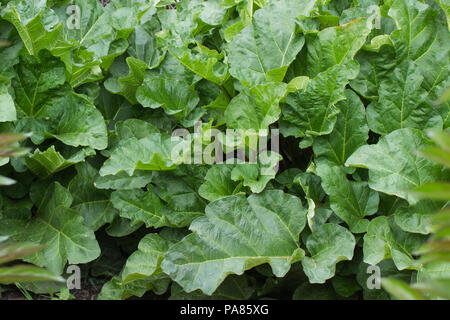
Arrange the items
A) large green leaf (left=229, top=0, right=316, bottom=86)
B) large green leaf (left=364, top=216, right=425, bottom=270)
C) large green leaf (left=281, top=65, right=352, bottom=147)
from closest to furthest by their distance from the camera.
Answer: large green leaf (left=364, top=216, right=425, bottom=270) < large green leaf (left=281, top=65, right=352, bottom=147) < large green leaf (left=229, top=0, right=316, bottom=86)

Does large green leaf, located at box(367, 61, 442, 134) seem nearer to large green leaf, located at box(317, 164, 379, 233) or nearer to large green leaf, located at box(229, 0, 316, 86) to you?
large green leaf, located at box(317, 164, 379, 233)

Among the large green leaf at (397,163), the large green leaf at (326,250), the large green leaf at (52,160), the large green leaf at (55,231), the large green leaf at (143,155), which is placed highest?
the large green leaf at (397,163)

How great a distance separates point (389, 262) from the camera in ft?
5.66

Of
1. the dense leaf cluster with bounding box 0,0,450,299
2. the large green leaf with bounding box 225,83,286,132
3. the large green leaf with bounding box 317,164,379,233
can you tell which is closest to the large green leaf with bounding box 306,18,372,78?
the dense leaf cluster with bounding box 0,0,450,299

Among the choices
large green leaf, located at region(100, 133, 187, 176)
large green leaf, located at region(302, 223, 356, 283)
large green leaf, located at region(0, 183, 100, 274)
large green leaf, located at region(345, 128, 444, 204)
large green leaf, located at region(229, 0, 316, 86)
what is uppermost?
large green leaf, located at region(229, 0, 316, 86)

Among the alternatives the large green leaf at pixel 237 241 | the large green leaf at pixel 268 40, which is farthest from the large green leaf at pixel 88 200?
the large green leaf at pixel 268 40

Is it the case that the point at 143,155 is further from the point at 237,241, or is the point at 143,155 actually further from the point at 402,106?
the point at 402,106

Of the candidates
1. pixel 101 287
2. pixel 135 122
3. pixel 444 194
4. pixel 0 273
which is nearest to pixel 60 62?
pixel 135 122

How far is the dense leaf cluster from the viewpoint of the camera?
65.2 inches

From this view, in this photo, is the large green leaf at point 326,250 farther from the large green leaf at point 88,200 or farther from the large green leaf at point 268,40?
the large green leaf at point 88,200

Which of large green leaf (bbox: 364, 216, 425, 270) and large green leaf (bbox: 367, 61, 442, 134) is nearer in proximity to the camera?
large green leaf (bbox: 364, 216, 425, 270)

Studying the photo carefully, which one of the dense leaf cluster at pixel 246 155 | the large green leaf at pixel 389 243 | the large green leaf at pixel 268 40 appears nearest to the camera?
the large green leaf at pixel 389 243

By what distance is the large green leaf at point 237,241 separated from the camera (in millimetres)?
1612

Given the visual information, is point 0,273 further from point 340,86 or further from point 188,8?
point 188,8
